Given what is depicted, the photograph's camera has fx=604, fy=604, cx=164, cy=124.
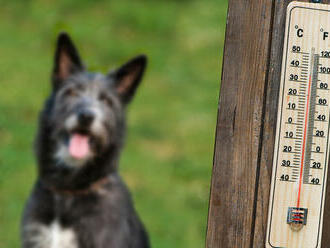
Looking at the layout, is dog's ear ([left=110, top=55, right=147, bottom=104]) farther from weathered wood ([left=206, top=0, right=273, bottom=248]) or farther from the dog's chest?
weathered wood ([left=206, top=0, right=273, bottom=248])

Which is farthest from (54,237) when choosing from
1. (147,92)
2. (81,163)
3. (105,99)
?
(147,92)

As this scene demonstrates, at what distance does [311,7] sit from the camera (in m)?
2.46

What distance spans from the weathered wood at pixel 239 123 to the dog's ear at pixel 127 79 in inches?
103

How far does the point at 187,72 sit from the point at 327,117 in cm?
863

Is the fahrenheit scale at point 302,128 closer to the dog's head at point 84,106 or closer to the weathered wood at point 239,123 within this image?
the weathered wood at point 239,123

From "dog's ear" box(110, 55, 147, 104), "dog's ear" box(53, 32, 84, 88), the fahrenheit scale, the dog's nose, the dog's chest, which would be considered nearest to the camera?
the fahrenheit scale

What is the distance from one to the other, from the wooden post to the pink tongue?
7.86 feet

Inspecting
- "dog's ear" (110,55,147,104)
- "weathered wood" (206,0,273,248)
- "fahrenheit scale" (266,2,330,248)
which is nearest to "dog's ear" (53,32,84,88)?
"dog's ear" (110,55,147,104)

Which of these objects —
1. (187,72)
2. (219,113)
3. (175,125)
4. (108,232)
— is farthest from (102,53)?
(219,113)

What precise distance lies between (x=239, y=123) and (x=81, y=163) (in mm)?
2507

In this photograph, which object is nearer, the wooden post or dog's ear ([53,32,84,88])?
the wooden post

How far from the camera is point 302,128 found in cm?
244

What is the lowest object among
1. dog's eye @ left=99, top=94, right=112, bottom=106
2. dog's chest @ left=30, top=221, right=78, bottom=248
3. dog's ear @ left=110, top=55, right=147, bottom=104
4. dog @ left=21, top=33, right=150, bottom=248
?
dog's chest @ left=30, top=221, right=78, bottom=248

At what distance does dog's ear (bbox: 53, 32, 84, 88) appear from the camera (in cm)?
491
